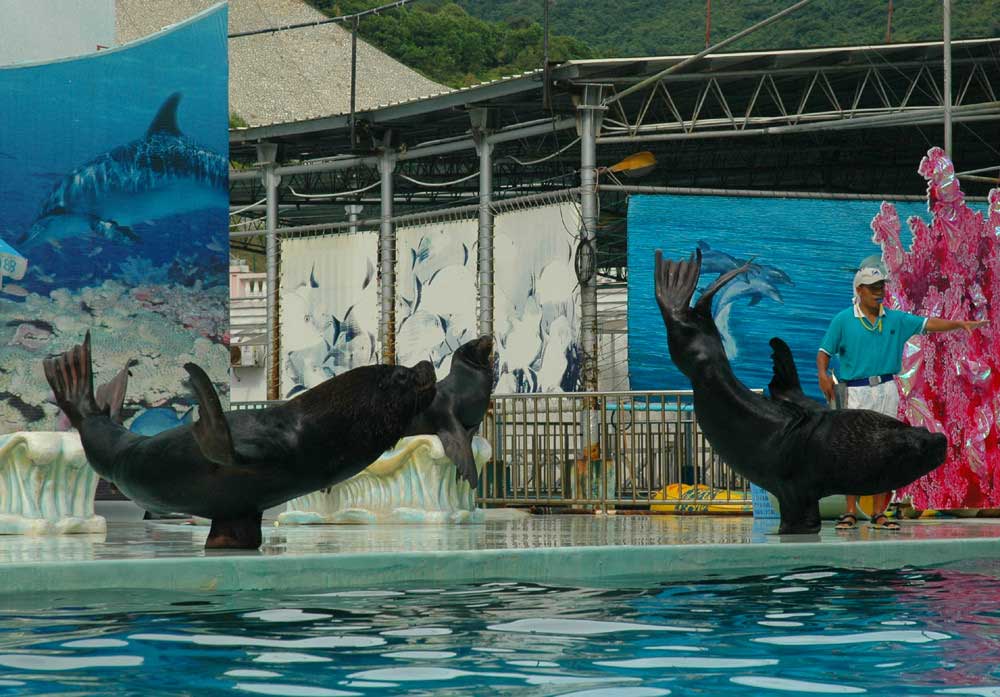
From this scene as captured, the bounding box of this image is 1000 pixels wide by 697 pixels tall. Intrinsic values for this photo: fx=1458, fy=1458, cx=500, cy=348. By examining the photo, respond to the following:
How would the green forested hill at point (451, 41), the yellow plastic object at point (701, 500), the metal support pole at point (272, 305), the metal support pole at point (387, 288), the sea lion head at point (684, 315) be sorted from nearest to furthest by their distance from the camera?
the sea lion head at point (684, 315)
the yellow plastic object at point (701, 500)
the metal support pole at point (387, 288)
the metal support pole at point (272, 305)
the green forested hill at point (451, 41)

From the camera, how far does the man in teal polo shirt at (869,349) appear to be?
976 cm

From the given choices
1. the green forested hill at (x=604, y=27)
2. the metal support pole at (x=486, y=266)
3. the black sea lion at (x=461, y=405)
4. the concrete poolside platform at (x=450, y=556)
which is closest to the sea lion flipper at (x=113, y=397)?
the concrete poolside platform at (x=450, y=556)

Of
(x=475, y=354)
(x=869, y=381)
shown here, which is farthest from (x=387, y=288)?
(x=869, y=381)

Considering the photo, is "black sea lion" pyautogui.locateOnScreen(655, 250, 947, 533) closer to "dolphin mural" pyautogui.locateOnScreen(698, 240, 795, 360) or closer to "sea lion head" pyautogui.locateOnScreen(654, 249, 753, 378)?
"sea lion head" pyautogui.locateOnScreen(654, 249, 753, 378)

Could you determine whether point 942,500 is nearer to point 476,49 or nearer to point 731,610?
point 731,610

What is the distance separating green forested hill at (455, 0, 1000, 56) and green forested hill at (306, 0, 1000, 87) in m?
0.05

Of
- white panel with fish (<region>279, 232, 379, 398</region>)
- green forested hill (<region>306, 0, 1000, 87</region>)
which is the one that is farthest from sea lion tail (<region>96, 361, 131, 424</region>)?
green forested hill (<region>306, 0, 1000, 87</region>)

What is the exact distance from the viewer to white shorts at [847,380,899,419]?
9.75 m

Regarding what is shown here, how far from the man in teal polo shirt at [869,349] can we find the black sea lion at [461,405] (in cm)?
246

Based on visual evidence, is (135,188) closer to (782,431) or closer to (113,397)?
(113,397)

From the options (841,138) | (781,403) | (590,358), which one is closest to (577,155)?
(841,138)

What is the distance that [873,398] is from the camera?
9781 millimetres

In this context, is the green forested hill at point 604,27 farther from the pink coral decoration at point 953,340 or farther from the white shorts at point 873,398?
the white shorts at point 873,398

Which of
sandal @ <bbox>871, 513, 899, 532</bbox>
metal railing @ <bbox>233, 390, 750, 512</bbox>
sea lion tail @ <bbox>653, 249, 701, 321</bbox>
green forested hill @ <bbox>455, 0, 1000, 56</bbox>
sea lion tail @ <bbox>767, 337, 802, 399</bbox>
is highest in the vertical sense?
green forested hill @ <bbox>455, 0, 1000, 56</bbox>
